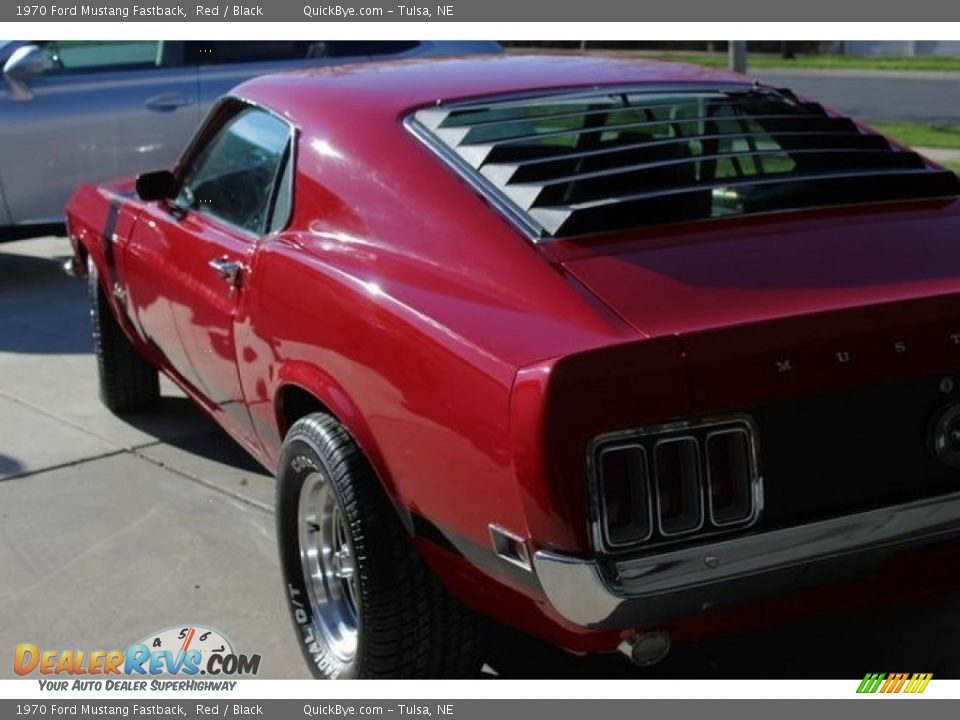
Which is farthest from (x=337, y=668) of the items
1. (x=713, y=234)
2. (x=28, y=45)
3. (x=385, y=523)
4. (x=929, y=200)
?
(x=28, y=45)

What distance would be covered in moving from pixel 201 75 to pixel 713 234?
6499mm

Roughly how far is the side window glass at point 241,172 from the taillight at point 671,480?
178cm

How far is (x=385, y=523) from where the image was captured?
3.41 meters

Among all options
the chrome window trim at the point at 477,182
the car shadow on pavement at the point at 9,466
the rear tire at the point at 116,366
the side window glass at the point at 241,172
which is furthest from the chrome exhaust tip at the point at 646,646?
the rear tire at the point at 116,366

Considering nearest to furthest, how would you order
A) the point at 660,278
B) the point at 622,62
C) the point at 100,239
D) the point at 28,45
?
the point at 660,278 → the point at 622,62 → the point at 100,239 → the point at 28,45

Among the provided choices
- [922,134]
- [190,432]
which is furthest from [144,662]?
[922,134]

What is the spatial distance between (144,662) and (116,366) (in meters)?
2.34

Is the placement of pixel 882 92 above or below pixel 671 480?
below

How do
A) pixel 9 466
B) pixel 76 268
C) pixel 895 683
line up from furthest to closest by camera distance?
1. pixel 76 268
2. pixel 9 466
3. pixel 895 683

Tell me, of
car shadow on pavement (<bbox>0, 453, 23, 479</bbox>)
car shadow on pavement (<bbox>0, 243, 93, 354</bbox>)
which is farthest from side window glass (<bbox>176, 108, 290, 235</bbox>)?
car shadow on pavement (<bbox>0, 243, 93, 354</bbox>)

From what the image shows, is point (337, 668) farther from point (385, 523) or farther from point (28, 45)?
point (28, 45)

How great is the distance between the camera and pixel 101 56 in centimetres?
930

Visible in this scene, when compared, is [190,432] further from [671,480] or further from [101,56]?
[101,56]

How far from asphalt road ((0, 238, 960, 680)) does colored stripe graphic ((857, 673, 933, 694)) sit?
60 millimetres
